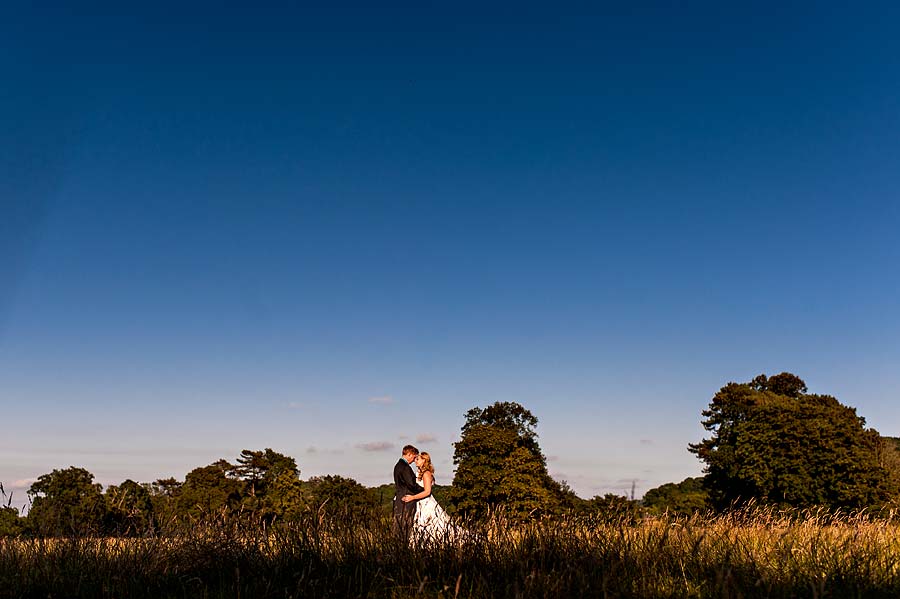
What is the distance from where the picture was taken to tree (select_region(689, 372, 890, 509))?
4312 cm

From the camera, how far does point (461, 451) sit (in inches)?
2251

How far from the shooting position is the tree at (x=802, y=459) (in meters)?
43.1

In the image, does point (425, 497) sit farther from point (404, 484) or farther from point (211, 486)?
point (211, 486)

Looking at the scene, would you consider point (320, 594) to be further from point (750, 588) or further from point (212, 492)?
point (212, 492)

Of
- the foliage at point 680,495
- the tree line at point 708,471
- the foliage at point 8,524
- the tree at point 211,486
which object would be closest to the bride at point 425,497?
the foliage at point 8,524

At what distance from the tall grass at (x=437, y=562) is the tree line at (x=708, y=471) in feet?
84.9

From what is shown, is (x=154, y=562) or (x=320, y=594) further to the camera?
(x=154, y=562)

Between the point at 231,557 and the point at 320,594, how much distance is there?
1591 mm

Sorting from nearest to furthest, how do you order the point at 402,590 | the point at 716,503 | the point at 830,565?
the point at 402,590 → the point at 830,565 → the point at 716,503

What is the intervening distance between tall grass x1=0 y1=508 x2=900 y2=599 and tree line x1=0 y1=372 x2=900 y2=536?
25882 millimetres

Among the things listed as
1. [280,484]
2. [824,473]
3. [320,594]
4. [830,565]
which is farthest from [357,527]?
[280,484]

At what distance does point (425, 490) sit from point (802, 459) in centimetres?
3723

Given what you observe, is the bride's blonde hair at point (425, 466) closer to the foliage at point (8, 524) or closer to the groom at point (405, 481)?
the groom at point (405, 481)

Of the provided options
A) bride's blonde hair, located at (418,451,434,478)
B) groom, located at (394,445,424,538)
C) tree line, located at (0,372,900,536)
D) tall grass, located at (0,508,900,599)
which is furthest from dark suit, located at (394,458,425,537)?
tree line, located at (0,372,900,536)
